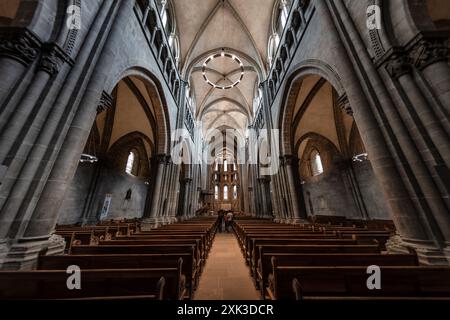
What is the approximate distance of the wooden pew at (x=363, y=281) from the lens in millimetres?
1917

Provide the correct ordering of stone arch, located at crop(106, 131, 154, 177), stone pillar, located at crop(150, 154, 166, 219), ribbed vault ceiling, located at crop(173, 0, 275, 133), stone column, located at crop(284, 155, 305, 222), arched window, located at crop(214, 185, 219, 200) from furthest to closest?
arched window, located at crop(214, 185, 219, 200) < stone arch, located at crop(106, 131, 154, 177) < ribbed vault ceiling, located at crop(173, 0, 275, 133) < stone column, located at crop(284, 155, 305, 222) < stone pillar, located at crop(150, 154, 166, 219)

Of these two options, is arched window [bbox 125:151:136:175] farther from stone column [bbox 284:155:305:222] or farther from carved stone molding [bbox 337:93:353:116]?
carved stone molding [bbox 337:93:353:116]

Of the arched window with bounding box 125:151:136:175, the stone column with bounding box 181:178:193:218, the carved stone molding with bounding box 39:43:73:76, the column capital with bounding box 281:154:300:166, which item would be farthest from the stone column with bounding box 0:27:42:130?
the stone column with bounding box 181:178:193:218

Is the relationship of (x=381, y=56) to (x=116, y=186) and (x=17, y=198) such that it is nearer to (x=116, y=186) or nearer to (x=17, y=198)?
(x=17, y=198)

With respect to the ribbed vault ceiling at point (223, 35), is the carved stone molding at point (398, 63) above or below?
below

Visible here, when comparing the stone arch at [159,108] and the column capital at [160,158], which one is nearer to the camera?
the stone arch at [159,108]

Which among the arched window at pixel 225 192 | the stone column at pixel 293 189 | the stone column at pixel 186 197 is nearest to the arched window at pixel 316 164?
the stone column at pixel 293 189

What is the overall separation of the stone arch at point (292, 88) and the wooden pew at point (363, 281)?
512 cm

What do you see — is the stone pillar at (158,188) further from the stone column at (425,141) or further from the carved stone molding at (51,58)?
the stone column at (425,141)

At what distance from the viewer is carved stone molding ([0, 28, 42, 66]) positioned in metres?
3.38

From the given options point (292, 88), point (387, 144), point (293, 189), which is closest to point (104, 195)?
point (293, 189)

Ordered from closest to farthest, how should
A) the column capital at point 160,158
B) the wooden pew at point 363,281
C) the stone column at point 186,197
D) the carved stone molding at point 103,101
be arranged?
1. the wooden pew at point 363,281
2. the carved stone molding at point 103,101
3. the column capital at point 160,158
4. the stone column at point 186,197

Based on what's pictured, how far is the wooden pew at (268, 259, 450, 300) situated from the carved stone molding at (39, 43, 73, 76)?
5.54 meters
